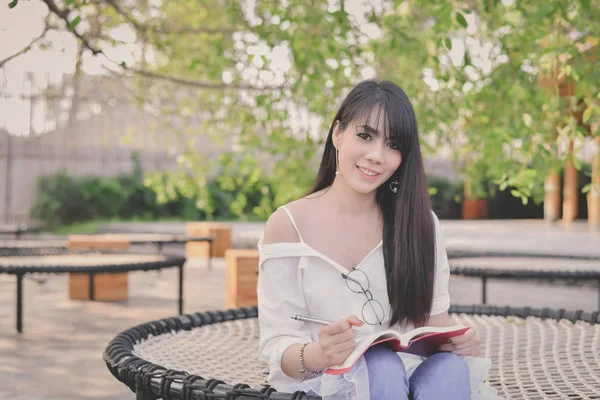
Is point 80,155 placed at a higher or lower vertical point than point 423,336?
higher

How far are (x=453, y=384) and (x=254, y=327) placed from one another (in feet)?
4.64

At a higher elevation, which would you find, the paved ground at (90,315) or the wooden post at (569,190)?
the wooden post at (569,190)

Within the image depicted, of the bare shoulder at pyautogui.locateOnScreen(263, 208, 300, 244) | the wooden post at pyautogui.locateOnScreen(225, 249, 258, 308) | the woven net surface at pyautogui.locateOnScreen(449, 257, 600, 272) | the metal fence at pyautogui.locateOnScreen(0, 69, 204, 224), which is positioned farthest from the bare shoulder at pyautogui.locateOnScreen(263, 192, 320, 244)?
the metal fence at pyautogui.locateOnScreen(0, 69, 204, 224)

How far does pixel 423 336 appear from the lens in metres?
1.28

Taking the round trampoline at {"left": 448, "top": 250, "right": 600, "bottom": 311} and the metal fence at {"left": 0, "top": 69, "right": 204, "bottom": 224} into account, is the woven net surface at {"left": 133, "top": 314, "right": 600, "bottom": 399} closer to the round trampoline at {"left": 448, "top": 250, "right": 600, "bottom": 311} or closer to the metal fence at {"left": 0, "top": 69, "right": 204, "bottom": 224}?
the round trampoline at {"left": 448, "top": 250, "right": 600, "bottom": 311}

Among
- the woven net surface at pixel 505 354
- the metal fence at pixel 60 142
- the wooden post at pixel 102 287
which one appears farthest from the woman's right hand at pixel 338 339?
the metal fence at pixel 60 142

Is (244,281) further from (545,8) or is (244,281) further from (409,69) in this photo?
(545,8)

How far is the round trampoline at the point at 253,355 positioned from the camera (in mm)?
1403

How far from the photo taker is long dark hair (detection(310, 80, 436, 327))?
1478 millimetres

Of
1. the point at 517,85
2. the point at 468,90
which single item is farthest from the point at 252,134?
the point at 517,85

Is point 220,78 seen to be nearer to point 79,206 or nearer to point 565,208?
point 79,206

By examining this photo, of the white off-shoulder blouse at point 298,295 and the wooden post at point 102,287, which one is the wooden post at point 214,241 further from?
the white off-shoulder blouse at point 298,295

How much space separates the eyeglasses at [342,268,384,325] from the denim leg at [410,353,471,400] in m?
0.20

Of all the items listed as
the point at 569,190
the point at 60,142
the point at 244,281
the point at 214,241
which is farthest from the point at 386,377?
the point at 569,190
